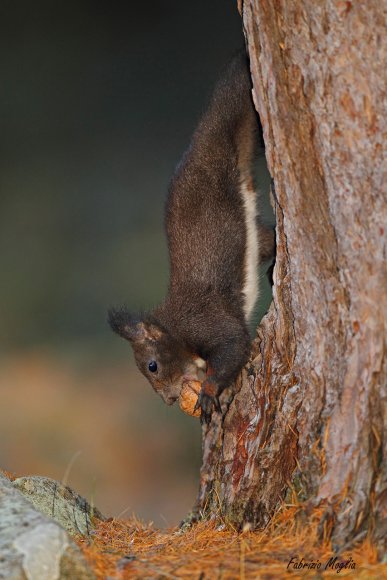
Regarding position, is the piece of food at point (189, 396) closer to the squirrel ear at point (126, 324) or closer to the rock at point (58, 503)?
the squirrel ear at point (126, 324)

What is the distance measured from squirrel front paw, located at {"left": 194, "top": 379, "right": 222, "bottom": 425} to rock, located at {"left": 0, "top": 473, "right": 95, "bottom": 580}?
123 cm

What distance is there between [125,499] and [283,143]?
4431 mm

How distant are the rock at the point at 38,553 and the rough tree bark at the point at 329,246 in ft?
2.68

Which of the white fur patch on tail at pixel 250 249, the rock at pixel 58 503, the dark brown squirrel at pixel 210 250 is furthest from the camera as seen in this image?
the white fur patch on tail at pixel 250 249

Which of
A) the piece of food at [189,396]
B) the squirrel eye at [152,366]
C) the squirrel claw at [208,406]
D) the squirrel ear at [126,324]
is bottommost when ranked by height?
the squirrel claw at [208,406]

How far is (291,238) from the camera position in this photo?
3.13 metres

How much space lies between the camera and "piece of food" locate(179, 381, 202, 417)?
440cm

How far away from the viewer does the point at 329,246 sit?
291cm

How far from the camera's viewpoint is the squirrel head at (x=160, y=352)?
181 inches

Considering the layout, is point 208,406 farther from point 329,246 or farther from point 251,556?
point 329,246

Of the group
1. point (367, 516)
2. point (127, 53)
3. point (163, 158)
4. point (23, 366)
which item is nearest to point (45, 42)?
point (127, 53)
